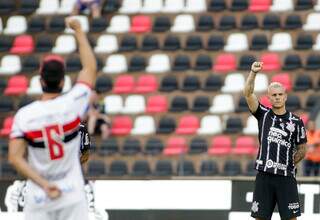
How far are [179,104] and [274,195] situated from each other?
8395 mm

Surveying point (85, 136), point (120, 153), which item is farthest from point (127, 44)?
point (85, 136)

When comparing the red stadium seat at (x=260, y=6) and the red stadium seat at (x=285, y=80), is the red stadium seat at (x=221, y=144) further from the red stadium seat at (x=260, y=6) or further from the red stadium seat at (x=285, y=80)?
the red stadium seat at (x=260, y=6)

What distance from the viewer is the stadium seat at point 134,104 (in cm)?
1861

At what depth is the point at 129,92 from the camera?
1897 cm

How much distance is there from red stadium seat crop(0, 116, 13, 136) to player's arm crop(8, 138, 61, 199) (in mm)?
12398

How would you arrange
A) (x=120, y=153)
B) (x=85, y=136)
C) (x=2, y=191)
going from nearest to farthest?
(x=85, y=136) < (x=2, y=191) < (x=120, y=153)

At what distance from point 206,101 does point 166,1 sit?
107 inches

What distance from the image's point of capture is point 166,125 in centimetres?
1833

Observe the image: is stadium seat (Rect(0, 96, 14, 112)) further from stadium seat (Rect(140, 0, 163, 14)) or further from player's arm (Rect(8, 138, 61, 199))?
player's arm (Rect(8, 138, 61, 199))

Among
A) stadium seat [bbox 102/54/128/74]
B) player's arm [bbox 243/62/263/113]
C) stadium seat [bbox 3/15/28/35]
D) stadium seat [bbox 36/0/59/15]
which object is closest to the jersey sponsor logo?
player's arm [bbox 243/62/263/113]

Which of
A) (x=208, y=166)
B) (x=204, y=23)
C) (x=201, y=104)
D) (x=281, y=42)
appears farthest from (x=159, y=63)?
(x=208, y=166)

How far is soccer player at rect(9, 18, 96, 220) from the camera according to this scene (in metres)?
6.32

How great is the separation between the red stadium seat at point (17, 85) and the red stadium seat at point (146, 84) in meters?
2.17

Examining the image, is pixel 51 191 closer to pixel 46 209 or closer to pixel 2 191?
pixel 46 209
